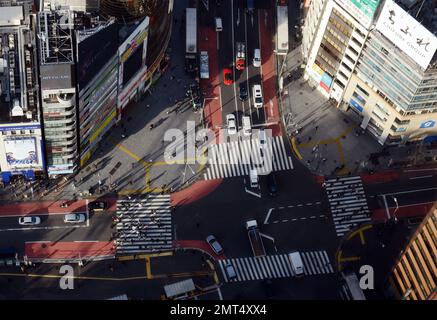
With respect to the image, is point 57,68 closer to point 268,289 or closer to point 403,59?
point 268,289

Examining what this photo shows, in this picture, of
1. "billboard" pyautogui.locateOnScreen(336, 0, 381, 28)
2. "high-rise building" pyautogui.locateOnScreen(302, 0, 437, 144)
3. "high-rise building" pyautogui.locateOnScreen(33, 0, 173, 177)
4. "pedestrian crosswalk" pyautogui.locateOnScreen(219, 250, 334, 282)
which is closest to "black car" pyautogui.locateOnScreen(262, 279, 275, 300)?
"pedestrian crosswalk" pyautogui.locateOnScreen(219, 250, 334, 282)

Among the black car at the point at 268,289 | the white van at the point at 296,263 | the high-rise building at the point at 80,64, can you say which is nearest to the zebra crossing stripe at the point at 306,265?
the white van at the point at 296,263

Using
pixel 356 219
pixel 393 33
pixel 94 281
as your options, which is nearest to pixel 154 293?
pixel 94 281

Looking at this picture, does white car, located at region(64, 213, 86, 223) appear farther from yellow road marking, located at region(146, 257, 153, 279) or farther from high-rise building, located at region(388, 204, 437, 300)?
high-rise building, located at region(388, 204, 437, 300)

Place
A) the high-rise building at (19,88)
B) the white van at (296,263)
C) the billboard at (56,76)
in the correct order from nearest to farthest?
the billboard at (56,76) < the high-rise building at (19,88) < the white van at (296,263)

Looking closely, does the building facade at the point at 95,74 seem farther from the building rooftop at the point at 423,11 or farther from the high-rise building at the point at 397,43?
the building rooftop at the point at 423,11

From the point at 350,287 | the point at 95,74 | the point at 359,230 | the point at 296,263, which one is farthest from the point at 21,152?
the point at 359,230
